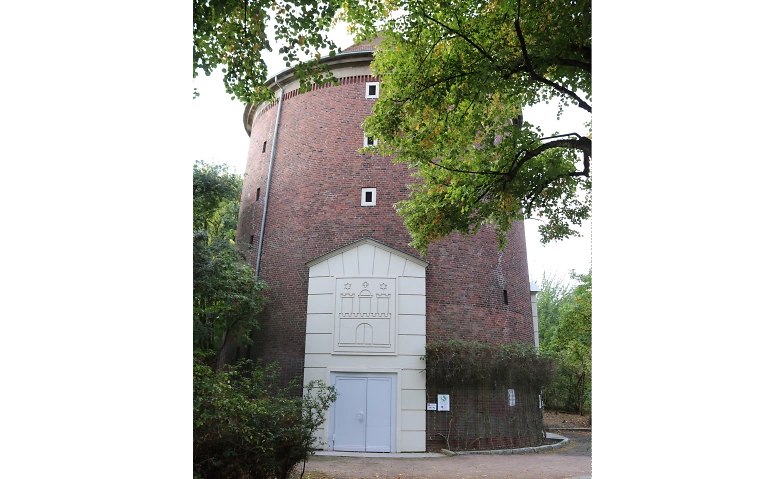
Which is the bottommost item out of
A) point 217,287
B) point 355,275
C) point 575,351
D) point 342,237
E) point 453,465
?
point 453,465

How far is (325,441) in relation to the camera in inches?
666

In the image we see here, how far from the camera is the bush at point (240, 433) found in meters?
8.54

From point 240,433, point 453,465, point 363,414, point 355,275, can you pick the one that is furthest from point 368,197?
point 240,433

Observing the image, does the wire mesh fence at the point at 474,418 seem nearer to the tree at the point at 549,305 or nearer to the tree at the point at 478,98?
the tree at the point at 478,98

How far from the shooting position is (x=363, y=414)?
56.3 feet

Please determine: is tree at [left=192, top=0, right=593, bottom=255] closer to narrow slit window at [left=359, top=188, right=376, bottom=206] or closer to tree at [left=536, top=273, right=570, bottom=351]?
narrow slit window at [left=359, top=188, right=376, bottom=206]

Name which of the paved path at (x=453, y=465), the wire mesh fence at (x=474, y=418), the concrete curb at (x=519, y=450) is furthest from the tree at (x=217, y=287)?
the concrete curb at (x=519, y=450)

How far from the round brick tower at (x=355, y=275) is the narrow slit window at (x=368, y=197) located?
4 cm

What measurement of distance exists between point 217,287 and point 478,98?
1072cm

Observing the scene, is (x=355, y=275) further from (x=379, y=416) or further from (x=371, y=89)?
(x=371, y=89)
